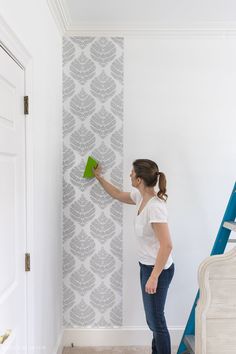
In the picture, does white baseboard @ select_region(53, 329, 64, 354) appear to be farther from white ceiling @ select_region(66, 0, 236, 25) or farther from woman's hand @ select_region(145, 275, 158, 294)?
white ceiling @ select_region(66, 0, 236, 25)

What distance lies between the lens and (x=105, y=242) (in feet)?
8.26

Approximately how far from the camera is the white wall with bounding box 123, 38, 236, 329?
2473mm

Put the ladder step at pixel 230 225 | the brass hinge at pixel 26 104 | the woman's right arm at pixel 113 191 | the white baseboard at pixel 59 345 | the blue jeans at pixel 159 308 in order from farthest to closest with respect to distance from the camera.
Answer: the woman's right arm at pixel 113 191 → the white baseboard at pixel 59 345 → the blue jeans at pixel 159 308 → the ladder step at pixel 230 225 → the brass hinge at pixel 26 104

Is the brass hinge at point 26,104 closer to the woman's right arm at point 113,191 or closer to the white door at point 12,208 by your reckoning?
the white door at point 12,208

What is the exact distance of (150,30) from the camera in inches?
96.1

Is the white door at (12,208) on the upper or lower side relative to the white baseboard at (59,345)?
upper

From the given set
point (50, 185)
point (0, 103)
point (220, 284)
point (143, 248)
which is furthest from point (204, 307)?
point (0, 103)

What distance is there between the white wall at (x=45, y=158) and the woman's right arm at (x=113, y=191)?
1.04 feet

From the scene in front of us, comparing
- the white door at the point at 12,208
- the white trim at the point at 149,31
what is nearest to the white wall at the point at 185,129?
the white trim at the point at 149,31

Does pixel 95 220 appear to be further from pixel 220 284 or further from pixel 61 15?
pixel 61 15

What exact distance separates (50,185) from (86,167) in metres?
0.43

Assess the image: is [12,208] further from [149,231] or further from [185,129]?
[185,129]

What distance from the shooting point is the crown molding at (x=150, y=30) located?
95.1 inches

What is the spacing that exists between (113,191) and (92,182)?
0.73 feet
